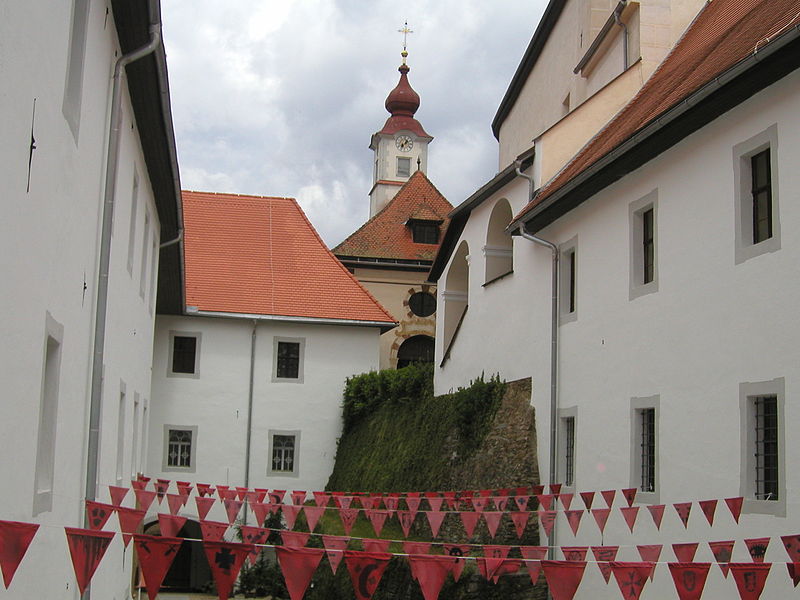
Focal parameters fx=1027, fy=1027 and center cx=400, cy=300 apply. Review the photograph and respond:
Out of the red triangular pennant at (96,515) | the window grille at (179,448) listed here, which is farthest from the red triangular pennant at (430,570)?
the window grille at (179,448)

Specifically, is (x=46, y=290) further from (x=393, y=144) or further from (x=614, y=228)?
(x=393, y=144)

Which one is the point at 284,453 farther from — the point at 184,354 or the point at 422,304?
the point at 422,304

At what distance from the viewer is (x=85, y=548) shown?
6.67m

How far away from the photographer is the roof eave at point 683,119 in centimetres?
1011

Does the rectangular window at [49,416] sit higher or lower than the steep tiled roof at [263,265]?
lower

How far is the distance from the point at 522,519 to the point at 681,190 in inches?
182

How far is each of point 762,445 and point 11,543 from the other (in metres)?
7.89

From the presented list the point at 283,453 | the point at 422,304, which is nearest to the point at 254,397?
the point at 283,453

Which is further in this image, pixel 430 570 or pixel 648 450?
pixel 648 450

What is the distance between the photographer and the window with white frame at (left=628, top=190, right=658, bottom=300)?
45.6ft

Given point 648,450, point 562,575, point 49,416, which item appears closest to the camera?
point 49,416

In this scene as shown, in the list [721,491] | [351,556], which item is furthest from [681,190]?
[351,556]

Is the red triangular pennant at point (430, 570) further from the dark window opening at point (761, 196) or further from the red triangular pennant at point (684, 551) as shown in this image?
the dark window opening at point (761, 196)

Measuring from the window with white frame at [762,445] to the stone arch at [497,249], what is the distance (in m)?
11.0
